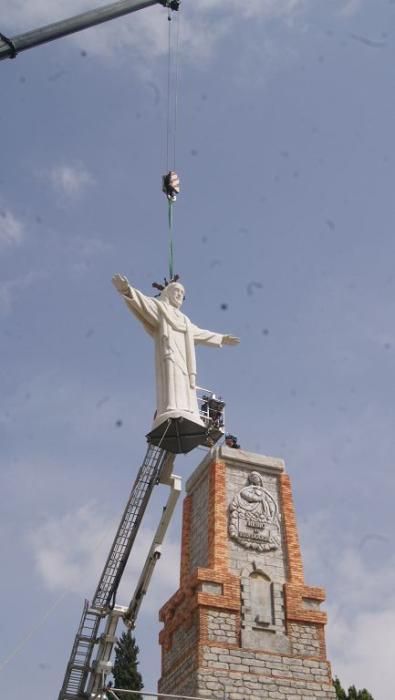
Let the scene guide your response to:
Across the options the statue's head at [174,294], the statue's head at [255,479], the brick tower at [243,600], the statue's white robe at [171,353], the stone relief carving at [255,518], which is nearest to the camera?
the brick tower at [243,600]

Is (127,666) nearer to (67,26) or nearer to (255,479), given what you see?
(255,479)

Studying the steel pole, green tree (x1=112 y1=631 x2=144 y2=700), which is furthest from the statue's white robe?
green tree (x1=112 y1=631 x2=144 y2=700)

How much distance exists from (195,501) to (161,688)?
517cm

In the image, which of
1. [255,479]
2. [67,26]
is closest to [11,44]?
[67,26]

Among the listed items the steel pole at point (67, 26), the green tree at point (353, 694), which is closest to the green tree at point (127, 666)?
the green tree at point (353, 694)

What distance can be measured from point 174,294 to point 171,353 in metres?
2.05

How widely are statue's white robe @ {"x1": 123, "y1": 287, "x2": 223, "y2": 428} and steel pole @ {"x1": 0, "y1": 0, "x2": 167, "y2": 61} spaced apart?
24.0 feet

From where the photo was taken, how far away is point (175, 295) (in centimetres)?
2500

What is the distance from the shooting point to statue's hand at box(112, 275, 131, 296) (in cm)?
2328

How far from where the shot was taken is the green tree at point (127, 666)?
108 feet

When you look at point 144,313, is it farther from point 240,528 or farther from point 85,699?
point 85,699

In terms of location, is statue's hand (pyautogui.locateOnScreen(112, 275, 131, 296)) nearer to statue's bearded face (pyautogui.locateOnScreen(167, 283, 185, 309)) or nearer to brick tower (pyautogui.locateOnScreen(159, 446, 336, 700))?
statue's bearded face (pyautogui.locateOnScreen(167, 283, 185, 309))

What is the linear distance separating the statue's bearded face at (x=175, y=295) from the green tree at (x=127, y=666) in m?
15.1

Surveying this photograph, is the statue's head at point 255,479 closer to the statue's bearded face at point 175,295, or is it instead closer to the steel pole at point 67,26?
the statue's bearded face at point 175,295
